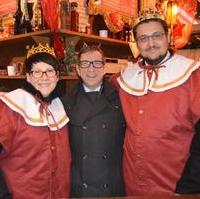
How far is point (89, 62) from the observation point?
2422 millimetres

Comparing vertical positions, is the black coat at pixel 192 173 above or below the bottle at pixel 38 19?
below

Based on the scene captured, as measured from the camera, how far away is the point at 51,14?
353 centimetres

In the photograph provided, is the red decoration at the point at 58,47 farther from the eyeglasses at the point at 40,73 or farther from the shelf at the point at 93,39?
the eyeglasses at the point at 40,73

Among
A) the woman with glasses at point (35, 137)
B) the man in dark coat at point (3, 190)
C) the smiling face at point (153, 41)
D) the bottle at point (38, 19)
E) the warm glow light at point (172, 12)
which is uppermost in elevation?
the warm glow light at point (172, 12)

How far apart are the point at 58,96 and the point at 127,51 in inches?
124

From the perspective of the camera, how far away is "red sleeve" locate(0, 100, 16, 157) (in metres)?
2.00

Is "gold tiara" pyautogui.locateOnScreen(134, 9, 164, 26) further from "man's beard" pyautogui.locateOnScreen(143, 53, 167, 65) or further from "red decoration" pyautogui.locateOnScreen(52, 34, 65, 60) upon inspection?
"red decoration" pyautogui.locateOnScreen(52, 34, 65, 60)

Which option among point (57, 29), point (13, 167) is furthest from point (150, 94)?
point (57, 29)

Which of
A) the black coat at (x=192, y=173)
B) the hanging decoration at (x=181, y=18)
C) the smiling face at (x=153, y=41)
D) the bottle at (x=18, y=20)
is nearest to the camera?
the black coat at (x=192, y=173)

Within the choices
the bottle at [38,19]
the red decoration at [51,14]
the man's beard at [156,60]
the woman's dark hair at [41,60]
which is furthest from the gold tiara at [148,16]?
the bottle at [38,19]

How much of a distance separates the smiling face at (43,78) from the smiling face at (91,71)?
0.95 ft

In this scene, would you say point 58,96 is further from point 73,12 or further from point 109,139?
point 73,12

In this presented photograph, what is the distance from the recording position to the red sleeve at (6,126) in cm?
200

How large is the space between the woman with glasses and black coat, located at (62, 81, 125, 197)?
149mm
